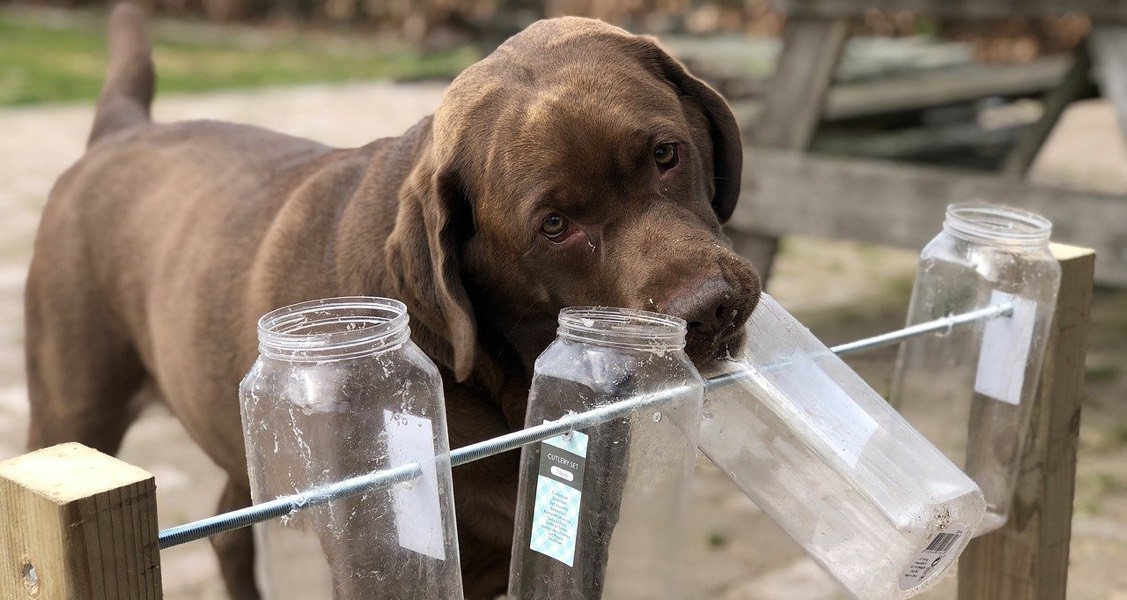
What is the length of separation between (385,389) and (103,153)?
2107 mm

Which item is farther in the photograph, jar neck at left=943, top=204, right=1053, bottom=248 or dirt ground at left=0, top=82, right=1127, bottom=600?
dirt ground at left=0, top=82, right=1127, bottom=600

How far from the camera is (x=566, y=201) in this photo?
6.92 ft

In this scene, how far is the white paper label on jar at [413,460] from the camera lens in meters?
1.52

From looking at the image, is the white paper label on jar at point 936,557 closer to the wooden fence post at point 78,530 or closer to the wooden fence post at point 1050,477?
the wooden fence post at point 1050,477

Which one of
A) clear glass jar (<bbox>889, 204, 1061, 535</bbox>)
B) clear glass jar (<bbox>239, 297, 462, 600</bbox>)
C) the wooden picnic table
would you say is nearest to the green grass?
the wooden picnic table

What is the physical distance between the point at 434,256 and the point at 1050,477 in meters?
1.31

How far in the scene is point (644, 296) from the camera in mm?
2012

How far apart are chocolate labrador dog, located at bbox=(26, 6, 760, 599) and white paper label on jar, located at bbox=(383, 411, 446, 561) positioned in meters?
0.56

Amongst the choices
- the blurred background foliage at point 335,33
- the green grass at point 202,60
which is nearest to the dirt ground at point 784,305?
the green grass at point 202,60

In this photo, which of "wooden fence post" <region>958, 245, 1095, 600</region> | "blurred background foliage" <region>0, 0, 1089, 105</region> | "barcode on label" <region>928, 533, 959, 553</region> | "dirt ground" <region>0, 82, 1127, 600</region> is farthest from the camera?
"blurred background foliage" <region>0, 0, 1089, 105</region>

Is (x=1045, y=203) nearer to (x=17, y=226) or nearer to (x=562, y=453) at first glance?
(x=562, y=453)

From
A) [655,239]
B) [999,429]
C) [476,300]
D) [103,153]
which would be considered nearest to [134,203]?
[103,153]

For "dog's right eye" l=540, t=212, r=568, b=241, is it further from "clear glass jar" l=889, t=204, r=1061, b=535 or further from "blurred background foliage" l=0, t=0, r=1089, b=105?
"blurred background foliage" l=0, t=0, r=1089, b=105

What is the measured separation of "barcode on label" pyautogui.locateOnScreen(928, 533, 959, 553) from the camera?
188 centimetres
